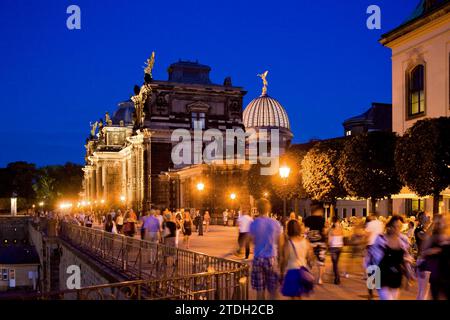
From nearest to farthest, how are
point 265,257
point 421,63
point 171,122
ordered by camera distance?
point 265,257
point 421,63
point 171,122

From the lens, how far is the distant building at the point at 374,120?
250 feet

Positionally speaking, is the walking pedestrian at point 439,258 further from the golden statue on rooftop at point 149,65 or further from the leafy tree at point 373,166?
the golden statue on rooftop at point 149,65

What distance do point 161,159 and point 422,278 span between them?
62.4 m

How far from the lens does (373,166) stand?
2703 cm

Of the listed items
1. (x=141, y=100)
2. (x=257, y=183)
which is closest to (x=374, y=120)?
(x=141, y=100)

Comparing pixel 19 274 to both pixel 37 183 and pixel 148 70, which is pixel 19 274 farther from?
pixel 37 183

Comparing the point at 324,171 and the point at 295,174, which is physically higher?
the point at 324,171

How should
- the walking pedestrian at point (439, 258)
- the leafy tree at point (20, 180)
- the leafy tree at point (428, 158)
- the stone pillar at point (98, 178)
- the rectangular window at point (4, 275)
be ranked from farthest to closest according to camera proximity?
the leafy tree at point (20, 180) < the stone pillar at point (98, 178) < the rectangular window at point (4, 275) < the leafy tree at point (428, 158) < the walking pedestrian at point (439, 258)

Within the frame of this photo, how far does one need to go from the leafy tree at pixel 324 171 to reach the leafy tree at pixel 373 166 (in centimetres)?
218

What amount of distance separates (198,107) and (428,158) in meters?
53.7

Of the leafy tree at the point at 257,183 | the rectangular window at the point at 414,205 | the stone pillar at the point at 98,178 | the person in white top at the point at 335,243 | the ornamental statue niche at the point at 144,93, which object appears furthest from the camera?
the stone pillar at the point at 98,178

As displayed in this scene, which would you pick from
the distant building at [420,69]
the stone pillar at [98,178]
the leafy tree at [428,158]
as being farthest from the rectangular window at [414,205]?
the stone pillar at [98,178]

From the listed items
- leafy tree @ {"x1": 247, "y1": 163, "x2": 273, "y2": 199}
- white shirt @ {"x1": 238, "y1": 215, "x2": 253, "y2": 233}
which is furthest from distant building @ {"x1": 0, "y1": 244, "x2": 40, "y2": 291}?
white shirt @ {"x1": 238, "y1": 215, "x2": 253, "y2": 233}
